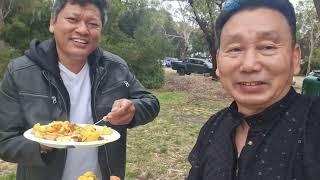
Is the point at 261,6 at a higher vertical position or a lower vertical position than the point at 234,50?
higher

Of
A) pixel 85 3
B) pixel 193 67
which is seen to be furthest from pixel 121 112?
pixel 193 67

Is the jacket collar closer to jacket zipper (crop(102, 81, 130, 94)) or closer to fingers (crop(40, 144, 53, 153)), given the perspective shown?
jacket zipper (crop(102, 81, 130, 94))

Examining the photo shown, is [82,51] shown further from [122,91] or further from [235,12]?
[235,12]

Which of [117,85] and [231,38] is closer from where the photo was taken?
[231,38]

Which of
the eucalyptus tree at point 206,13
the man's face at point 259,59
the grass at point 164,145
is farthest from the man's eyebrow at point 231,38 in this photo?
the eucalyptus tree at point 206,13

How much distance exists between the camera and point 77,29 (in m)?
2.62

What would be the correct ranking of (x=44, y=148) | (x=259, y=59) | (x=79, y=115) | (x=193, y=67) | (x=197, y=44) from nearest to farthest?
(x=259, y=59) → (x=44, y=148) → (x=79, y=115) → (x=193, y=67) → (x=197, y=44)

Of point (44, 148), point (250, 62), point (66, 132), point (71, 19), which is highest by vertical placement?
point (71, 19)

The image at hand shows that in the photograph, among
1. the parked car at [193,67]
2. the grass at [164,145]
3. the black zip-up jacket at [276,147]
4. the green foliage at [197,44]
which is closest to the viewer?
the black zip-up jacket at [276,147]

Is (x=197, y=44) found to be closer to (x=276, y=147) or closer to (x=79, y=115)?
(x=79, y=115)

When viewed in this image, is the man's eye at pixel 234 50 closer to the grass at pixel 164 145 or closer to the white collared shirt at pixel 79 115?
the white collared shirt at pixel 79 115

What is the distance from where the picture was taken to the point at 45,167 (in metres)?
2.60

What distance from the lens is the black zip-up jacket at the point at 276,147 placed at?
1.54 metres

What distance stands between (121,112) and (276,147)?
1205mm
